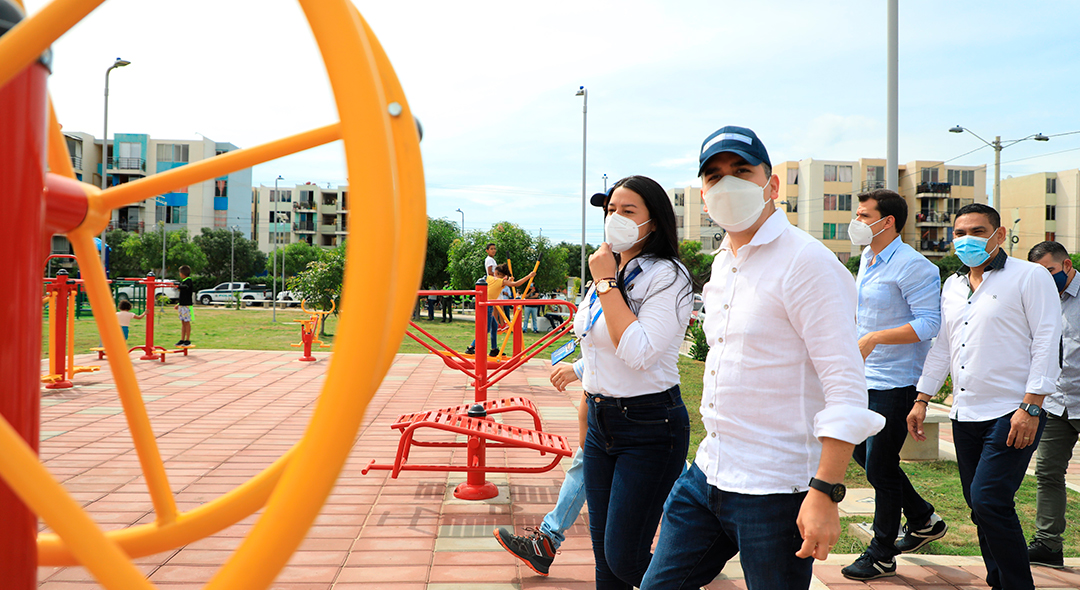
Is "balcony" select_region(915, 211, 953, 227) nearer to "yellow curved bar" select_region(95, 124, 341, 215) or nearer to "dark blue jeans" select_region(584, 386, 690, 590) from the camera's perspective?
"dark blue jeans" select_region(584, 386, 690, 590)

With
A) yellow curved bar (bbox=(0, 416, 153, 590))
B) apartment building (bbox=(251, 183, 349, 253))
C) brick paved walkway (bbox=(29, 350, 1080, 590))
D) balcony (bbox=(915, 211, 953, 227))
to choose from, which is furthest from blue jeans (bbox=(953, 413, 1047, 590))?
apartment building (bbox=(251, 183, 349, 253))

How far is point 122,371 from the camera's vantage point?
3.77 ft

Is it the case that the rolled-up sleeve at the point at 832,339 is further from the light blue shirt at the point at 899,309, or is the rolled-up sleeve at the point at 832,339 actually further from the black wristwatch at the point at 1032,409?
the light blue shirt at the point at 899,309

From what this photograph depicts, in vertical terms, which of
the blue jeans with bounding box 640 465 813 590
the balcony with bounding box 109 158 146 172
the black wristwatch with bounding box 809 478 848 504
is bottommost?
the blue jeans with bounding box 640 465 813 590

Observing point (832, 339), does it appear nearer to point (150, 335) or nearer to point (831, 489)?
point (831, 489)

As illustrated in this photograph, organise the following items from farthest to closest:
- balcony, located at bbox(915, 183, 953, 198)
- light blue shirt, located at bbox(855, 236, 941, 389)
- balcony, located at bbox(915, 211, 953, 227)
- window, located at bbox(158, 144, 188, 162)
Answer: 1. balcony, located at bbox(915, 211, 953, 227)
2. balcony, located at bbox(915, 183, 953, 198)
3. window, located at bbox(158, 144, 188, 162)
4. light blue shirt, located at bbox(855, 236, 941, 389)

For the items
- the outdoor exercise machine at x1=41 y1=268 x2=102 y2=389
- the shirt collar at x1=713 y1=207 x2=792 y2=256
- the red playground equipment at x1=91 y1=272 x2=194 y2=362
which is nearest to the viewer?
the shirt collar at x1=713 y1=207 x2=792 y2=256

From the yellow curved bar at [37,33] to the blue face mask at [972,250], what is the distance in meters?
3.85

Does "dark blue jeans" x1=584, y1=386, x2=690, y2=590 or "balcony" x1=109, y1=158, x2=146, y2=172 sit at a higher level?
"balcony" x1=109, y1=158, x2=146, y2=172

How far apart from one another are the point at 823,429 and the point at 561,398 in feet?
25.3

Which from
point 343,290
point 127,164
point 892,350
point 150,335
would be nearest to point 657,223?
point 892,350

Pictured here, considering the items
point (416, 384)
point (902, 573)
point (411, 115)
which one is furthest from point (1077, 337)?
point (416, 384)

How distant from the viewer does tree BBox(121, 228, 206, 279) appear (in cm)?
5250

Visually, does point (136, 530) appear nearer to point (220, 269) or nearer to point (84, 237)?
point (84, 237)
